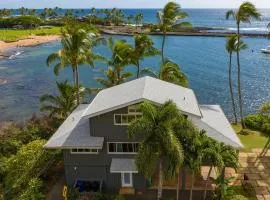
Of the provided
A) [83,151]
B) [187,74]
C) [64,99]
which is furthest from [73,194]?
[187,74]

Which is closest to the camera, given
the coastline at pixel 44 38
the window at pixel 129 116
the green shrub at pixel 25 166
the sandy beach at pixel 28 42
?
the window at pixel 129 116

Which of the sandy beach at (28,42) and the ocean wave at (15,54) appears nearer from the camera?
the ocean wave at (15,54)

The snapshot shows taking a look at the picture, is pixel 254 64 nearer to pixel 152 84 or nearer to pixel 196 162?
pixel 152 84

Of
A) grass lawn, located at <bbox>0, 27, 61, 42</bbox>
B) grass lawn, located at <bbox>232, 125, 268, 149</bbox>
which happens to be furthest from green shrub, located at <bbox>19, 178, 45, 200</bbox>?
grass lawn, located at <bbox>0, 27, 61, 42</bbox>

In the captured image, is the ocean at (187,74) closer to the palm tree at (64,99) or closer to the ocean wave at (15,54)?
the ocean wave at (15,54)

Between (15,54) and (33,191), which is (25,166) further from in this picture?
(15,54)

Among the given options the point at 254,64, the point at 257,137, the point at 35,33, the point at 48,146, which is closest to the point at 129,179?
the point at 48,146

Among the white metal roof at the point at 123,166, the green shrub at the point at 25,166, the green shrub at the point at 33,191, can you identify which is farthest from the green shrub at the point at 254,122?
the green shrub at the point at 33,191
